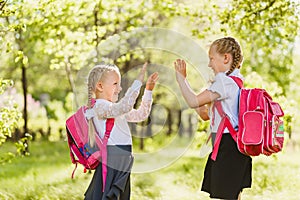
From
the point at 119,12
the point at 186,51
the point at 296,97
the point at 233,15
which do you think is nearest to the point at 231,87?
the point at 186,51

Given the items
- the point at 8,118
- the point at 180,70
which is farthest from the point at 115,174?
the point at 8,118

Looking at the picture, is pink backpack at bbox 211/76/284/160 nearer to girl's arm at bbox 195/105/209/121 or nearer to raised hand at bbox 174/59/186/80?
girl's arm at bbox 195/105/209/121

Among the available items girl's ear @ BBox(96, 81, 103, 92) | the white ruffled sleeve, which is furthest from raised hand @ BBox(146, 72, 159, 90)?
girl's ear @ BBox(96, 81, 103, 92)

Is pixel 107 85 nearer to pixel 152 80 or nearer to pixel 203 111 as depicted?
pixel 152 80

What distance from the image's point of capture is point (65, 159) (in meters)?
14.5

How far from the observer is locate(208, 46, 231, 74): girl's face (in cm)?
475

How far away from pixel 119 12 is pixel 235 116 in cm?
673

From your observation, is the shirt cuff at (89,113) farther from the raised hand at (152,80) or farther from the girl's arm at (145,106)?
the raised hand at (152,80)

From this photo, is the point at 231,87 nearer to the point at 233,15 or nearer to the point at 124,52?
the point at 233,15

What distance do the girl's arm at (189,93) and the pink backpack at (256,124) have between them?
152 millimetres

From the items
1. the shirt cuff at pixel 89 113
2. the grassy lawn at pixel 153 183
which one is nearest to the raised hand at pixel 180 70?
the shirt cuff at pixel 89 113

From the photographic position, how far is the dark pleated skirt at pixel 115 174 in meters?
4.71

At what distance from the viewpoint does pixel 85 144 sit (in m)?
4.78

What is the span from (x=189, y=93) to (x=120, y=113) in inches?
22.7
